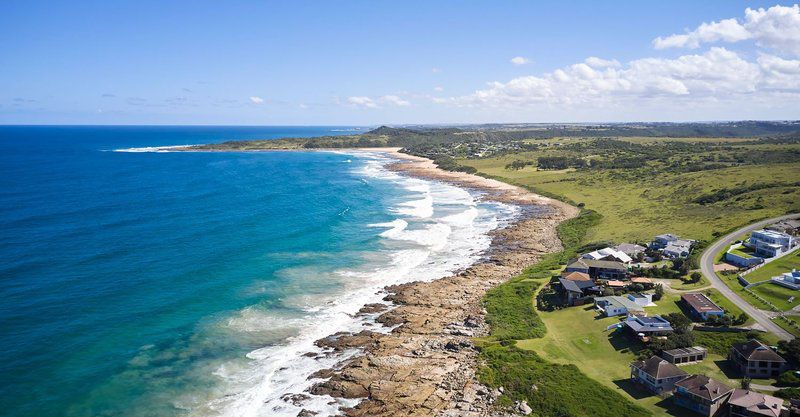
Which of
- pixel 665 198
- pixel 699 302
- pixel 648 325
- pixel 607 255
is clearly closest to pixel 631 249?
pixel 607 255

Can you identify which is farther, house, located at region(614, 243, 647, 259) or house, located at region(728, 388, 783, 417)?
house, located at region(614, 243, 647, 259)

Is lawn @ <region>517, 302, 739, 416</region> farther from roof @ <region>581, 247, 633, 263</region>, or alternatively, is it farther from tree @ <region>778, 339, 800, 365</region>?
roof @ <region>581, 247, 633, 263</region>

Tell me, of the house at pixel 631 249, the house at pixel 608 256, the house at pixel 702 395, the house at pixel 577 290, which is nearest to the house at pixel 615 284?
the house at pixel 577 290

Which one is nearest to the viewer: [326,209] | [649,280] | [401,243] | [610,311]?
[610,311]

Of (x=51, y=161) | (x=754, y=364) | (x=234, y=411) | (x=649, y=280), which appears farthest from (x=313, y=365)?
(x=51, y=161)

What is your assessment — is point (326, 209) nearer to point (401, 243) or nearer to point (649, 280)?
point (401, 243)

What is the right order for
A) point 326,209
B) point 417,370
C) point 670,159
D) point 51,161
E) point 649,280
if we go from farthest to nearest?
point 51,161 → point 670,159 → point 326,209 → point 649,280 → point 417,370

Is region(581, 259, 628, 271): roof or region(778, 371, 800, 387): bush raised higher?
region(581, 259, 628, 271): roof

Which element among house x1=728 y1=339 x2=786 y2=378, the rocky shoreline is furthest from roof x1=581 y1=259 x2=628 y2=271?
house x1=728 y1=339 x2=786 y2=378
